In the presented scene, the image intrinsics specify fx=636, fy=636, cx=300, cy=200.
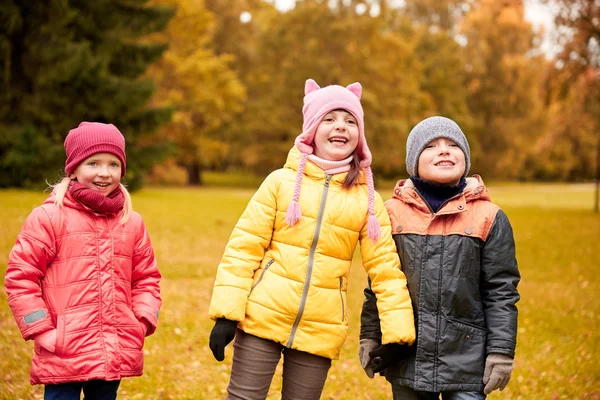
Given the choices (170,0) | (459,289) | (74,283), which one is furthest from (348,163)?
(170,0)

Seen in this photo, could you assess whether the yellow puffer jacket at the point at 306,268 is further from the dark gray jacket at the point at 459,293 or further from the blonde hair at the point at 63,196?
the blonde hair at the point at 63,196

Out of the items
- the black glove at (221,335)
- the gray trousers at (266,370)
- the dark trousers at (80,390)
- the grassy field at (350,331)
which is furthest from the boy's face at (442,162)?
the grassy field at (350,331)

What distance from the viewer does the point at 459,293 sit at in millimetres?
2924

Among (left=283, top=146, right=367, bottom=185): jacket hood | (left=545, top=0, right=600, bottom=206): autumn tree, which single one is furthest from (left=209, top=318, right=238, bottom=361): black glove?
(left=545, top=0, right=600, bottom=206): autumn tree

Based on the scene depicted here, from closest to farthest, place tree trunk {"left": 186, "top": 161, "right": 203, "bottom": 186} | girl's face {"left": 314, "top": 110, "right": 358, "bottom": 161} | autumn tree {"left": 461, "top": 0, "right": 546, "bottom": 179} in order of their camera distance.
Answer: girl's face {"left": 314, "top": 110, "right": 358, "bottom": 161}, tree trunk {"left": 186, "top": 161, "right": 203, "bottom": 186}, autumn tree {"left": 461, "top": 0, "right": 546, "bottom": 179}

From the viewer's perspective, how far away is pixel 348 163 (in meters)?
3.17

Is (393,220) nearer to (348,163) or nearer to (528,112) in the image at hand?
(348,163)

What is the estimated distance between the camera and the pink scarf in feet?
9.62

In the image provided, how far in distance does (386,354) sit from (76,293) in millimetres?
1446

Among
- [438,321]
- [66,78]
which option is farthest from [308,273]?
[66,78]

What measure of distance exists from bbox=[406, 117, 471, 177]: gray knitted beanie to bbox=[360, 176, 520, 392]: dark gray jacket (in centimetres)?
25

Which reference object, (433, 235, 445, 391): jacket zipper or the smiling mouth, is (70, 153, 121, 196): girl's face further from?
(433, 235, 445, 391): jacket zipper

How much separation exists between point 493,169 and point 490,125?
10.9ft

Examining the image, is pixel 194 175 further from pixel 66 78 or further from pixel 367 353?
pixel 367 353
